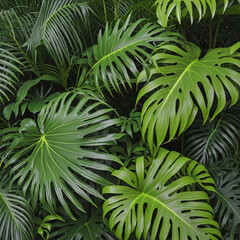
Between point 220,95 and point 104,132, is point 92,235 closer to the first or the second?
point 104,132

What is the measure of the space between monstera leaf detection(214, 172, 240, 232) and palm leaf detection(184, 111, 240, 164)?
0.12m

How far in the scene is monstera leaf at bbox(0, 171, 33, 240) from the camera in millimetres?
1276

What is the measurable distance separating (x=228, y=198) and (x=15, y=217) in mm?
902

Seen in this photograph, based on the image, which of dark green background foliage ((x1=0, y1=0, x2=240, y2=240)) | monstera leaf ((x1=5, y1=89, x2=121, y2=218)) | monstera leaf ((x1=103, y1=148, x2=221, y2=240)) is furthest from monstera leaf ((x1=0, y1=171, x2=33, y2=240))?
monstera leaf ((x1=103, y1=148, x2=221, y2=240))

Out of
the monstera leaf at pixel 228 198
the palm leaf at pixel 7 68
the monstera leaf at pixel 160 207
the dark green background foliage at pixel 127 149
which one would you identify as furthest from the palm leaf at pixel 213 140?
the palm leaf at pixel 7 68

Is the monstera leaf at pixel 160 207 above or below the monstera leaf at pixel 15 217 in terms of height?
above

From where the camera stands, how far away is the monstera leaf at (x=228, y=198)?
4.37ft

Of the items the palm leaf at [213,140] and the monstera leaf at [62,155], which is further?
the palm leaf at [213,140]

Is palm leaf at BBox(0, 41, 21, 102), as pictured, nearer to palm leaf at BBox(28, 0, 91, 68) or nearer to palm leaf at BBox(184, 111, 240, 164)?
palm leaf at BBox(28, 0, 91, 68)

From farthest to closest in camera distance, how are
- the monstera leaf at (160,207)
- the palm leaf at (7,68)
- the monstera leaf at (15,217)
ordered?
the palm leaf at (7,68) → the monstera leaf at (15,217) → the monstera leaf at (160,207)

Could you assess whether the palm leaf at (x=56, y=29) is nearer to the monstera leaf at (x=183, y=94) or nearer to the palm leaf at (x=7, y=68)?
the palm leaf at (x=7, y=68)

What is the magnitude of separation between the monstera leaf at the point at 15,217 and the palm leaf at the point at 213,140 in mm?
800

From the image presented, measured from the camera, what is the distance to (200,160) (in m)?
1.55

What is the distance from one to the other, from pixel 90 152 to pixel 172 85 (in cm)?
41
